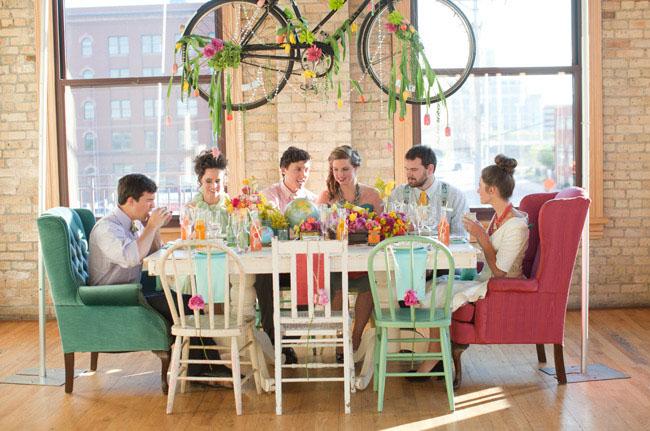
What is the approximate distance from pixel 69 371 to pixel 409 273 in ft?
6.77

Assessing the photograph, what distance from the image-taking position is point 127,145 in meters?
7.42

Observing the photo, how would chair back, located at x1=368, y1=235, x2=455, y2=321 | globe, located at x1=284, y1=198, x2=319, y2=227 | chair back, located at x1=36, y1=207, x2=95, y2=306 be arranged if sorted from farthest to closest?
globe, located at x1=284, y1=198, x2=319, y2=227 < chair back, located at x1=36, y1=207, x2=95, y2=306 < chair back, located at x1=368, y1=235, x2=455, y2=321

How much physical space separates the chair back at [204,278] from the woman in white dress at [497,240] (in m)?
1.14

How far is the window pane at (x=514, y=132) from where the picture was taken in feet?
24.2

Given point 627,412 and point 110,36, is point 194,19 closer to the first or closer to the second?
point 110,36

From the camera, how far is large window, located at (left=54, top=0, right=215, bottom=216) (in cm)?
734

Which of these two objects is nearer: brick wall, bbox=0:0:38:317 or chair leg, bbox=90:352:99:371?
chair leg, bbox=90:352:99:371

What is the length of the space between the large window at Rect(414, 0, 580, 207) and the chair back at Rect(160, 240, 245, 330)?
2976mm

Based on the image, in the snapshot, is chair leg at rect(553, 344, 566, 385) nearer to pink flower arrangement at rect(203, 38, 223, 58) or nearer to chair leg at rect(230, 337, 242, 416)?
chair leg at rect(230, 337, 242, 416)

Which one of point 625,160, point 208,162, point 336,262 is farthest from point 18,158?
point 625,160

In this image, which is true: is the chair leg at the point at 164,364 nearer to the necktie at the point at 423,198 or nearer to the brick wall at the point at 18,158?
the necktie at the point at 423,198

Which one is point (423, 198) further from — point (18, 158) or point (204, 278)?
point (18, 158)

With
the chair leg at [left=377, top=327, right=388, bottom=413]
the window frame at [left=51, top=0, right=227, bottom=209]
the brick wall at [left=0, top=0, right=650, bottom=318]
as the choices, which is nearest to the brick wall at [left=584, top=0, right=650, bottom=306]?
the brick wall at [left=0, top=0, right=650, bottom=318]

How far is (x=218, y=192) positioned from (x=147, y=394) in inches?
56.5
